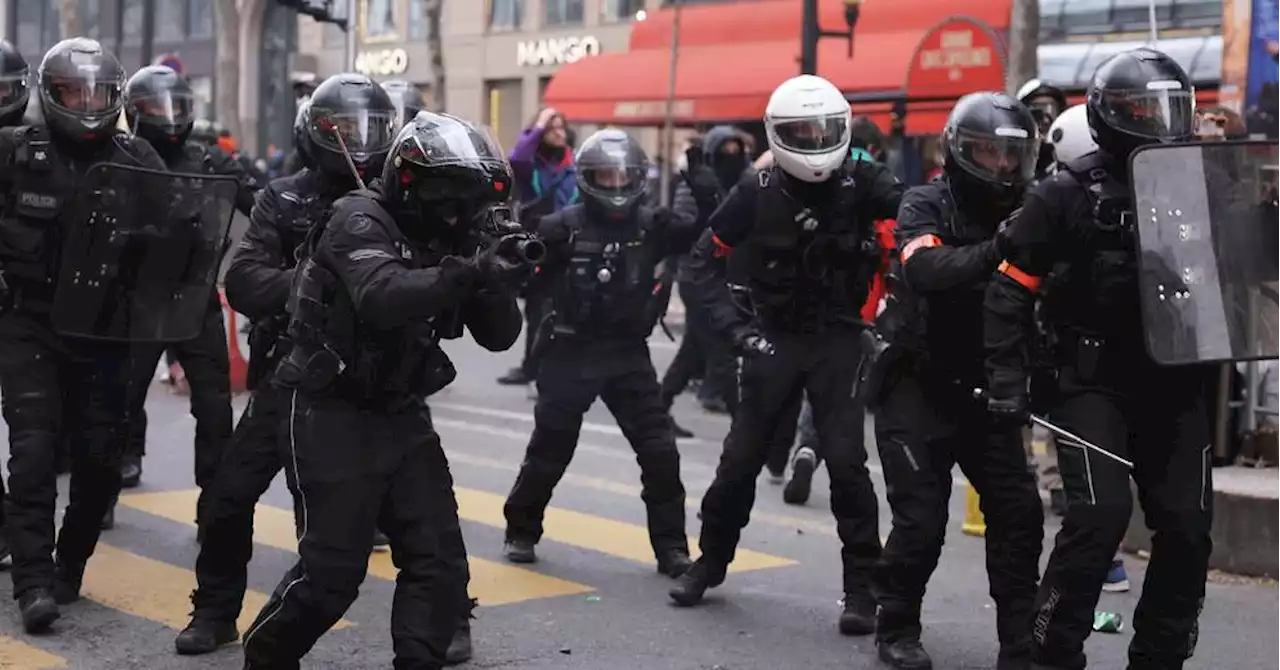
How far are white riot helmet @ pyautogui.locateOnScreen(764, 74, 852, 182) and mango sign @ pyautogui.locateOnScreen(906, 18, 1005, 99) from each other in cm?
839

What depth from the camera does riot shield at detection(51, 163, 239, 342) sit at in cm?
675

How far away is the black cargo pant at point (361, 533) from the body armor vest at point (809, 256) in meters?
2.23

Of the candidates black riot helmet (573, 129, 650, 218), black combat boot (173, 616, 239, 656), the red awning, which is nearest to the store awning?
the red awning

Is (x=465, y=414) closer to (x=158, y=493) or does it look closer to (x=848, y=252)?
(x=158, y=493)

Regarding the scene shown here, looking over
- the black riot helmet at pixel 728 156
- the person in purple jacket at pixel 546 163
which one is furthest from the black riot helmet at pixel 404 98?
the person in purple jacket at pixel 546 163

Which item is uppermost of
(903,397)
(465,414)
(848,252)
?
(848,252)

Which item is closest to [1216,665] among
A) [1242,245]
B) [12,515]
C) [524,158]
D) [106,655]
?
[1242,245]

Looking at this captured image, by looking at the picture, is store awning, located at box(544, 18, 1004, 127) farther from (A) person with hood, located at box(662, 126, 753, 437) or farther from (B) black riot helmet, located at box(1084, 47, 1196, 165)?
(B) black riot helmet, located at box(1084, 47, 1196, 165)

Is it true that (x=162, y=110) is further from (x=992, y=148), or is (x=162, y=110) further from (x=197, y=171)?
(x=992, y=148)

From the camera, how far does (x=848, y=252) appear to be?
273 inches

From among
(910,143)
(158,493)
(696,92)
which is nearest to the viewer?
(158,493)

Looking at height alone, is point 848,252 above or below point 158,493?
above

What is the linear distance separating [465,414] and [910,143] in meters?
9.32

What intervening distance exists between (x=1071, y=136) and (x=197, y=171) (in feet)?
11.5
